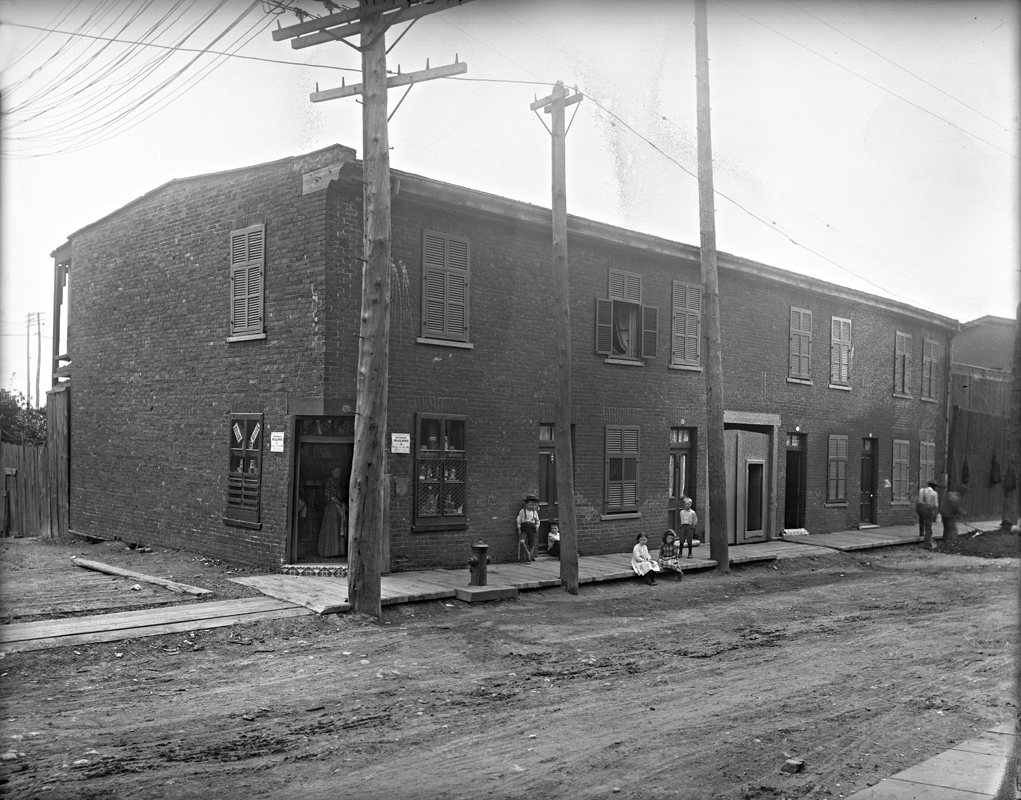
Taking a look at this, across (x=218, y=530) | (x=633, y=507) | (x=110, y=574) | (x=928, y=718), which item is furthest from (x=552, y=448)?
(x=928, y=718)

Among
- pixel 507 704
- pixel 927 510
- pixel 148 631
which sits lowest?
pixel 507 704

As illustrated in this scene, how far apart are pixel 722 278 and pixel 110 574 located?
14.8 meters

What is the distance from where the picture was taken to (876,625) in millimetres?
12492

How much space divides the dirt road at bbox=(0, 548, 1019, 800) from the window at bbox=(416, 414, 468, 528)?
8.34ft

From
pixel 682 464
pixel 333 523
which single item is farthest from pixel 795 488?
pixel 333 523

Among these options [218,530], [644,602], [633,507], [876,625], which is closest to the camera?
[876,625]

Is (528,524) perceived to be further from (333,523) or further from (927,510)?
(927,510)

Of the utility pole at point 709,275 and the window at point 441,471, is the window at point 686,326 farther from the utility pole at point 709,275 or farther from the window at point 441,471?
the window at point 441,471

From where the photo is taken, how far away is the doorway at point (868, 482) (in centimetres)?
2678

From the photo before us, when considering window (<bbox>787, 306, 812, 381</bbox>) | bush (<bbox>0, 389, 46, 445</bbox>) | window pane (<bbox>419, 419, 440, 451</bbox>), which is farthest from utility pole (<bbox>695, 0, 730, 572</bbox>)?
bush (<bbox>0, 389, 46, 445</bbox>)

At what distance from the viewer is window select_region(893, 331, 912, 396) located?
2742 cm

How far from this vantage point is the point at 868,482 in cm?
2700

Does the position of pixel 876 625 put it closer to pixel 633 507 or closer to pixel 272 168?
pixel 633 507

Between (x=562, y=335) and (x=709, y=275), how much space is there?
14.4 feet
